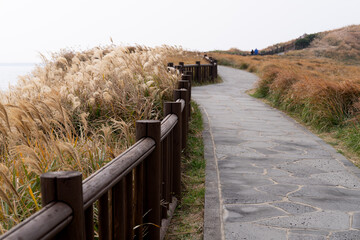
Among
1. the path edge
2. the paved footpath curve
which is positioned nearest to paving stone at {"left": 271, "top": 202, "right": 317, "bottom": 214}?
the paved footpath curve

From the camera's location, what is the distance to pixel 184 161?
6059 mm

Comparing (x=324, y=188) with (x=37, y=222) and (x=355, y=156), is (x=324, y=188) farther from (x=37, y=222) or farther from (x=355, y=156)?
(x=37, y=222)

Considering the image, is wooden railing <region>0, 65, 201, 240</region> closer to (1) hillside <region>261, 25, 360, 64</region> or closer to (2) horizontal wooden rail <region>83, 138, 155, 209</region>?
(2) horizontal wooden rail <region>83, 138, 155, 209</region>

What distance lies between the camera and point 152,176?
10.7 feet

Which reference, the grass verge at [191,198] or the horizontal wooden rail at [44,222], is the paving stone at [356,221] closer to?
the grass verge at [191,198]

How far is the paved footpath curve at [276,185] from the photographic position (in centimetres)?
397

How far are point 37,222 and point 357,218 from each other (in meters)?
3.73

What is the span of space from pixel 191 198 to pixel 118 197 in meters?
2.39

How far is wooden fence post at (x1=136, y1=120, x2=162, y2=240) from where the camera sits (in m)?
3.16

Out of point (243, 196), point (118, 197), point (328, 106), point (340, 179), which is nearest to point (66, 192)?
point (118, 197)

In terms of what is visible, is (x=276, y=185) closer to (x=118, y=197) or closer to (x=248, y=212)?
(x=248, y=212)

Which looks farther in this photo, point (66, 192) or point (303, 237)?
point (303, 237)

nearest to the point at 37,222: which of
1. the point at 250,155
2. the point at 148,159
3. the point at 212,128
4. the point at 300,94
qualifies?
the point at 148,159

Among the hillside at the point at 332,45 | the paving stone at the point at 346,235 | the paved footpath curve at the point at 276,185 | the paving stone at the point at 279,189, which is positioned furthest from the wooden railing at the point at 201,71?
the hillside at the point at 332,45
